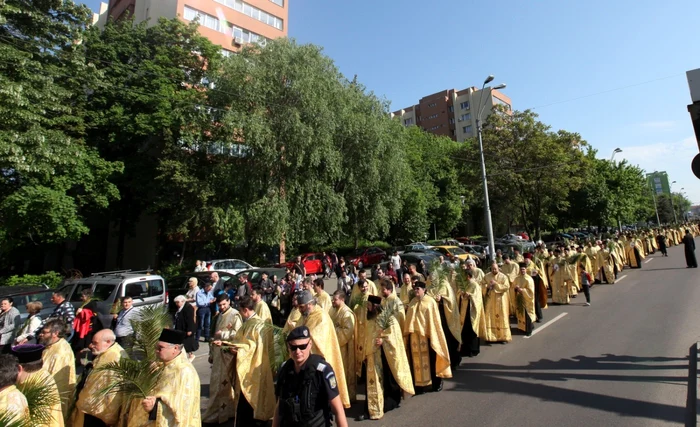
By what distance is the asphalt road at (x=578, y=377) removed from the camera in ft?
16.0

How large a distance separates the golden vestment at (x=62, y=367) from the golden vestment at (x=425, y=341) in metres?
4.24

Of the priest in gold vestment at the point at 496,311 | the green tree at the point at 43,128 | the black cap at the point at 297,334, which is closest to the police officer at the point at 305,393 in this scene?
the black cap at the point at 297,334

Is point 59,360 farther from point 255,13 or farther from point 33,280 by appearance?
point 255,13

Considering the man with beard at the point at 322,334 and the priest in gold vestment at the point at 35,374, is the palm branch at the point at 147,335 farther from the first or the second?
the man with beard at the point at 322,334

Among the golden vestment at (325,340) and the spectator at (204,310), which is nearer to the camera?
the golden vestment at (325,340)

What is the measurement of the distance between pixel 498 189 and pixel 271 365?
94.2 ft

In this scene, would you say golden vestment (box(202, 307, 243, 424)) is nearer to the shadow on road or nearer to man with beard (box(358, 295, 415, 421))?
man with beard (box(358, 295, 415, 421))

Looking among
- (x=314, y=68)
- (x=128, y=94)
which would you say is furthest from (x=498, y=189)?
(x=128, y=94)

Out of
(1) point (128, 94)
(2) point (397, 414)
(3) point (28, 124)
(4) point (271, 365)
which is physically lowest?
(2) point (397, 414)

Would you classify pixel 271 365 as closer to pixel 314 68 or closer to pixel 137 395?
pixel 137 395

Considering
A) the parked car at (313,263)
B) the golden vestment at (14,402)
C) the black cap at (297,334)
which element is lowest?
the golden vestment at (14,402)

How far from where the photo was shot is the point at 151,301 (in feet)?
35.3

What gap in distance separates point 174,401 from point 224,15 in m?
35.5

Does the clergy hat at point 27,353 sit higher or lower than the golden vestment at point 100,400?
higher
